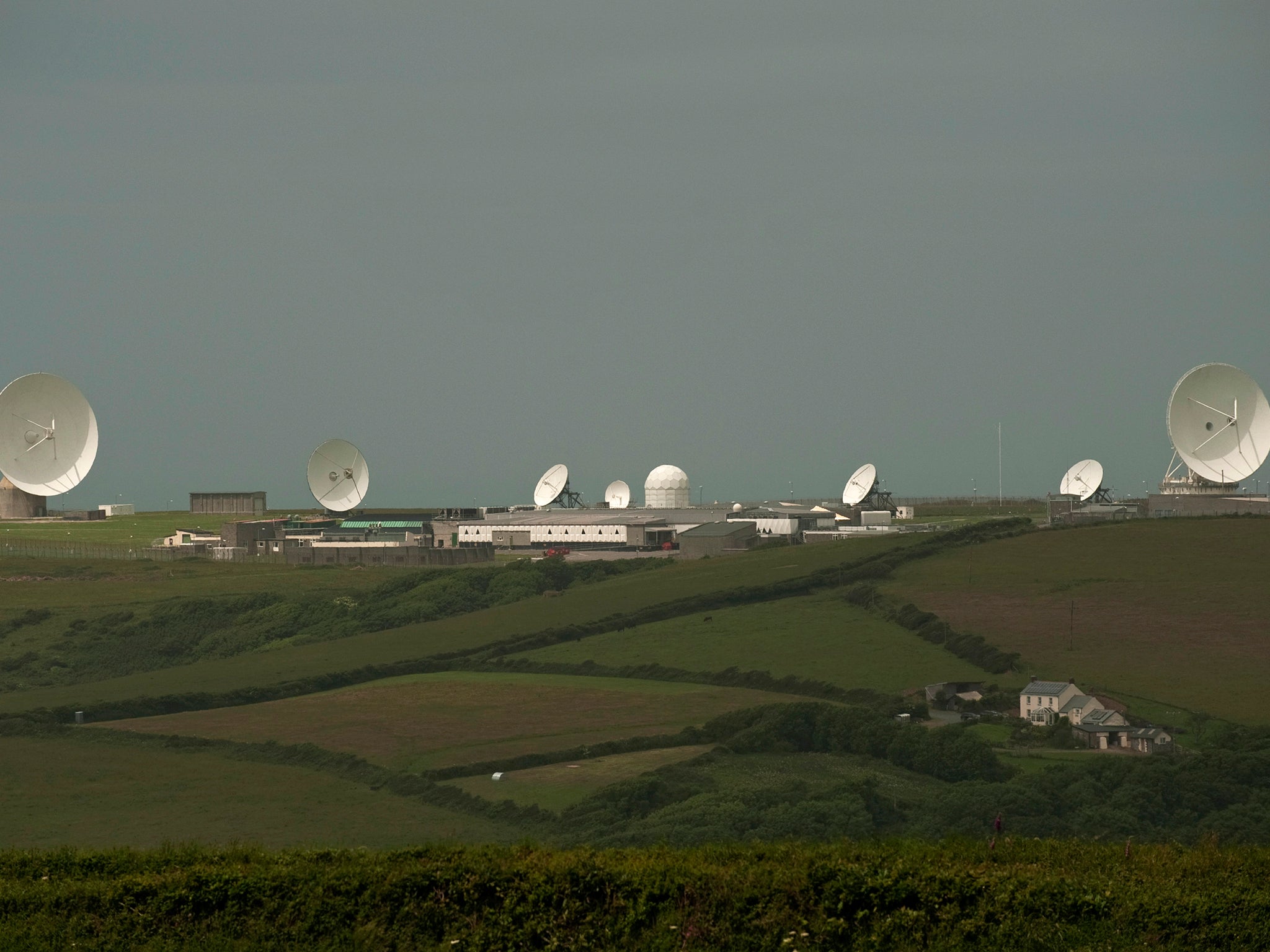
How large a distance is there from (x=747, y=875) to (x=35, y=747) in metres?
46.6

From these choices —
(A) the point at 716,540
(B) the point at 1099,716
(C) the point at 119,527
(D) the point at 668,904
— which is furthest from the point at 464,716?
(C) the point at 119,527

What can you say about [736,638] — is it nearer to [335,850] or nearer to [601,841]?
[601,841]

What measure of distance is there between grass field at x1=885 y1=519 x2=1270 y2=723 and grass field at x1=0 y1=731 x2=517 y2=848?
30828 millimetres

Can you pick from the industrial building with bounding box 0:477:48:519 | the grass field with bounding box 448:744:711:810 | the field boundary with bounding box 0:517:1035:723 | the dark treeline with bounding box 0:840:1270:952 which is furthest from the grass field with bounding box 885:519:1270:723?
the industrial building with bounding box 0:477:48:519

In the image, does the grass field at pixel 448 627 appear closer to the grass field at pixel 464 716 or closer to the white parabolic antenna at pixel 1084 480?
the grass field at pixel 464 716

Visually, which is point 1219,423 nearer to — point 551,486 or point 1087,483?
point 1087,483

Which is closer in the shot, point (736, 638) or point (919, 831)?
point (919, 831)

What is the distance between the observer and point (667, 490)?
14612cm

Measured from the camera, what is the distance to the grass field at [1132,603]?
196 feet

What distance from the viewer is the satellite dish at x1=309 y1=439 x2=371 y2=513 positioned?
136m

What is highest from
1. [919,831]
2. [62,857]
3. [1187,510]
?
[1187,510]

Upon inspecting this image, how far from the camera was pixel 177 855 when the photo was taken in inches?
914

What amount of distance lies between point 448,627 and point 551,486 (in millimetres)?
64764

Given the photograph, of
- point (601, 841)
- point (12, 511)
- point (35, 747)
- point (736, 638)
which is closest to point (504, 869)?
point (601, 841)
